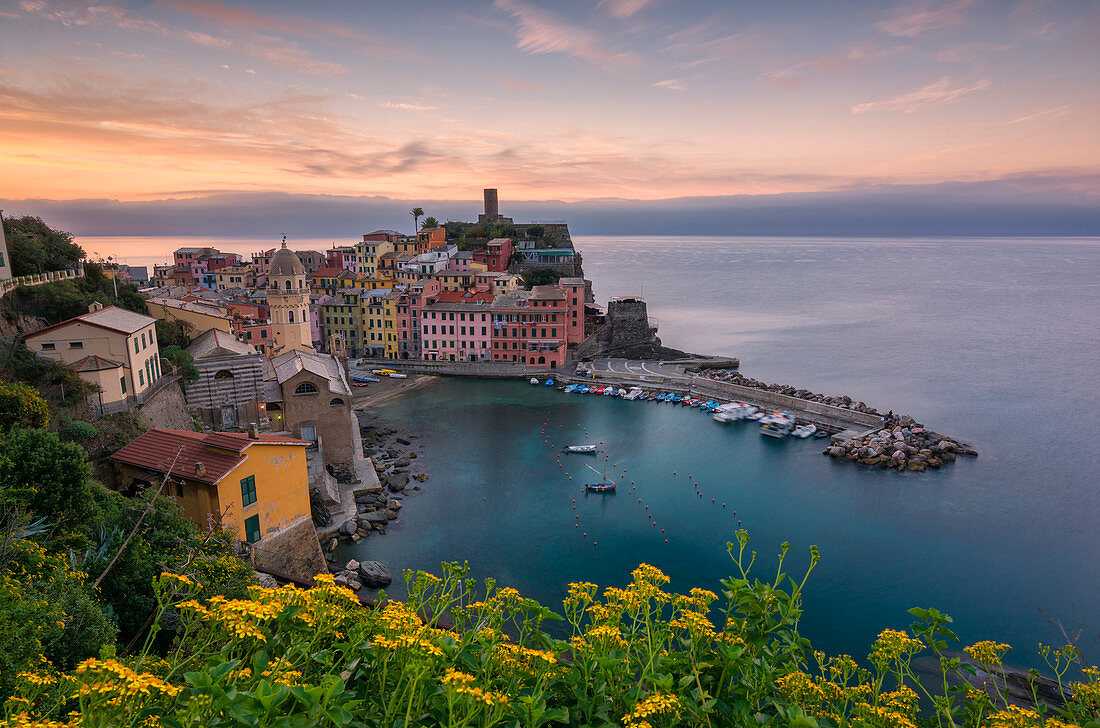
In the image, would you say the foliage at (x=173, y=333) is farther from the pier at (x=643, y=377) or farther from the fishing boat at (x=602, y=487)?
the fishing boat at (x=602, y=487)

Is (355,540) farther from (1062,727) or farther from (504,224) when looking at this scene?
(504,224)

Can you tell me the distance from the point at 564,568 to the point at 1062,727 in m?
18.9

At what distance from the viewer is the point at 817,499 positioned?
91.0 ft

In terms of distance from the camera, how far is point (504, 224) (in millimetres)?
75188

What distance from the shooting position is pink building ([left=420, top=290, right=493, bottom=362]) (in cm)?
4902

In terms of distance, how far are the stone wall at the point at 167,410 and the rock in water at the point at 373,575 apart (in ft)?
27.5

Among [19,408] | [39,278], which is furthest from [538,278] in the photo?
[19,408]

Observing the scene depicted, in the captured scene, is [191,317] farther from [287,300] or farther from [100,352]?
[100,352]

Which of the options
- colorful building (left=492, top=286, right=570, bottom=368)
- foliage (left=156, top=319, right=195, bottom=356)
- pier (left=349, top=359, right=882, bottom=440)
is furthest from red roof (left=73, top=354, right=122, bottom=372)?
colorful building (left=492, top=286, right=570, bottom=368)

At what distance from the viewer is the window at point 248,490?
14219 millimetres

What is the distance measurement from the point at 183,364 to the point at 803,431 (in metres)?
34.4

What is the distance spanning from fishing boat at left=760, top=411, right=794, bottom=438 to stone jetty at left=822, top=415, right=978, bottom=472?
9.65 feet

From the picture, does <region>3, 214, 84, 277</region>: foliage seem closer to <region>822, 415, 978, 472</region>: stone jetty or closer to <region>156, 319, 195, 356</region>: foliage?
<region>156, 319, 195, 356</region>: foliage

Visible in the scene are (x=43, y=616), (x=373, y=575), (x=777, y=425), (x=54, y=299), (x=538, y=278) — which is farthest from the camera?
(x=538, y=278)
